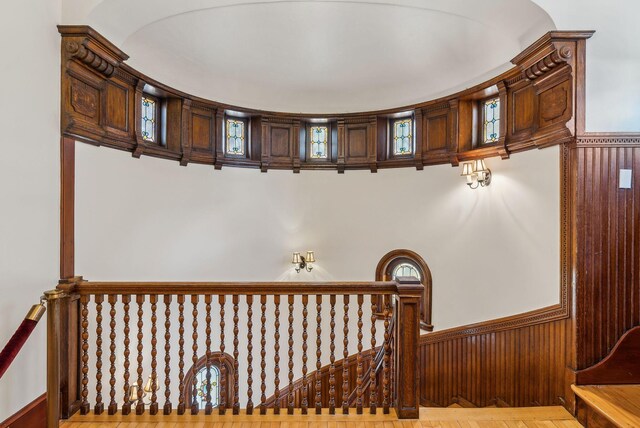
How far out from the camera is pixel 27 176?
2.17 meters

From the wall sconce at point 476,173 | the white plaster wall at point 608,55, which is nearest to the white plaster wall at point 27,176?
the white plaster wall at point 608,55

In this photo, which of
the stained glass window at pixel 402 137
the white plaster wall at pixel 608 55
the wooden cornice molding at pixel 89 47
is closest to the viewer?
the wooden cornice molding at pixel 89 47

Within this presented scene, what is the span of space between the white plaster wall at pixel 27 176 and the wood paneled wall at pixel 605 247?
3660 millimetres

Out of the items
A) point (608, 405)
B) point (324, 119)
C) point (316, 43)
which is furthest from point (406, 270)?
point (316, 43)

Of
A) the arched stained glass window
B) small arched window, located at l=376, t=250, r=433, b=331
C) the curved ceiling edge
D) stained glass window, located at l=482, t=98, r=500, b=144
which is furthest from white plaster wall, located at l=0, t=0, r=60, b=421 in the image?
stained glass window, located at l=482, t=98, r=500, b=144

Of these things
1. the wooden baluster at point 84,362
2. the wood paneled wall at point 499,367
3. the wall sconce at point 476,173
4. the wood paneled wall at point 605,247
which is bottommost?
the wood paneled wall at point 499,367

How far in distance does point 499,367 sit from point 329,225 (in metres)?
3.00

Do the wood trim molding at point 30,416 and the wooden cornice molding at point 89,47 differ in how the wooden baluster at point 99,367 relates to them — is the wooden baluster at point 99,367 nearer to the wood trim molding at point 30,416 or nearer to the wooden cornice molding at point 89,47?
the wood trim molding at point 30,416

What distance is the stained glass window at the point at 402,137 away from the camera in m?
5.35

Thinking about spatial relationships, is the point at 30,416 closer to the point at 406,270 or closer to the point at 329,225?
the point at 329,225

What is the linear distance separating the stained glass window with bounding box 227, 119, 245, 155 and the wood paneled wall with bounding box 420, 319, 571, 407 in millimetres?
3650

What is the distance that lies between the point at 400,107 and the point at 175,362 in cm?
462

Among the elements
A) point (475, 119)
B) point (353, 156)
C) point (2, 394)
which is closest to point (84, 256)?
point (2, 394)

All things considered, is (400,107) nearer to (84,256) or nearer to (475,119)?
(475,119)
